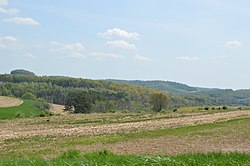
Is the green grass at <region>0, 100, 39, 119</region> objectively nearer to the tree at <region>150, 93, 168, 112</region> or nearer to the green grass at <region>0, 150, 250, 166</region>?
the tree at <region>150, 93, 168, 112</region>

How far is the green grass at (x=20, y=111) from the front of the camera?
86.0 m

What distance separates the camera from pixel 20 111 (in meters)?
96.6

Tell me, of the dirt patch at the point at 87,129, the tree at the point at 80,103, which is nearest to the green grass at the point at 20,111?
the tree at the point at 80,103

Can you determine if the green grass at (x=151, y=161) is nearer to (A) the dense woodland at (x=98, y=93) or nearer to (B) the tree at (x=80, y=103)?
(B) the tree at (x=80, y=103)

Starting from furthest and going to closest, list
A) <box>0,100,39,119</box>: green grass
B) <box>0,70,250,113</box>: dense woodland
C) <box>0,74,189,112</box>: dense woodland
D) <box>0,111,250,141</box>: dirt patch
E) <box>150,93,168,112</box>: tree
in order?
<box>0,74,189,112</box>: dense woodland → <box>150,93,168,112</box>: tree → <box>0,70,250,113</box>: dense woodland → <box>0,100,39,119</box>: green grass → <box>0,111,250,141</box>: dirt patch

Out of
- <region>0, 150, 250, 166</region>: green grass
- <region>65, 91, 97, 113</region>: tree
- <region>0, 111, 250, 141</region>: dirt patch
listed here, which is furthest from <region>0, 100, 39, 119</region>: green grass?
<region>0, 150, 250, 166</region>: green grass

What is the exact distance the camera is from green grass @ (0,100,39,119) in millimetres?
85975

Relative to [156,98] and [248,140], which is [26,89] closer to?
[156,98]

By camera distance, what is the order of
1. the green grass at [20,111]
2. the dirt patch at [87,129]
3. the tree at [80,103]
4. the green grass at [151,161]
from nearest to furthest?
1. the green grass at [151,161]
2. the dirt patch at [87,129]
3. the green grass at [20,111]
4. the tree at [80,103]

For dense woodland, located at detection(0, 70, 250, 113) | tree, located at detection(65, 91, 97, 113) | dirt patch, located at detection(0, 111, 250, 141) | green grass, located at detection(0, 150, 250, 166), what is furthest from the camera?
dense woodland, located at detection(0, 70, 250, 113)

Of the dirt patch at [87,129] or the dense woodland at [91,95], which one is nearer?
the dirt patch at [87,129]

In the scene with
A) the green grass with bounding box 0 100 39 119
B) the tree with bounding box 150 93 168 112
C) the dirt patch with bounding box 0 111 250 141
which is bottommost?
the green grass with bounding box 0 100 39 119

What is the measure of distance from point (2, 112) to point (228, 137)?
7373cm

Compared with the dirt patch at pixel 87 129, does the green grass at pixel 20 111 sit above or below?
below
